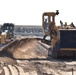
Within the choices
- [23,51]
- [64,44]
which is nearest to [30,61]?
[64,44]

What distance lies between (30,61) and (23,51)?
15.0ft

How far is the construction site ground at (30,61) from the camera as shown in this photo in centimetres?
1817

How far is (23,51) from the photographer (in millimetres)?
27828

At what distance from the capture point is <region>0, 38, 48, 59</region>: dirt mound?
2620cm

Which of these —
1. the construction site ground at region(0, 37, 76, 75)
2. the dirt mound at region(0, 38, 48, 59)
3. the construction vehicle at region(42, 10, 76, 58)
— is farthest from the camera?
the dirt mound at region(0, 38, 48, 59)

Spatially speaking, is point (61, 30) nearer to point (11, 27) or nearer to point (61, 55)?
point (61, 55)

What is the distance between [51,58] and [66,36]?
2.27 metres

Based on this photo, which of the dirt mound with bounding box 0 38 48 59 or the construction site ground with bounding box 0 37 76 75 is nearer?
the construction site ground with bounding box 0 37 76 75

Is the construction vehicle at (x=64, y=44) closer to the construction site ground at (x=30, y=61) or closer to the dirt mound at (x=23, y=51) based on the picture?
the construction site ground at (x=30, y=61)

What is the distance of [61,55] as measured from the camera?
24250 millimetres

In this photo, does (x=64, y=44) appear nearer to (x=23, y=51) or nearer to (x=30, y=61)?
(x=30, y=61)

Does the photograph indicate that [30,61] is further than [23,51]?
No

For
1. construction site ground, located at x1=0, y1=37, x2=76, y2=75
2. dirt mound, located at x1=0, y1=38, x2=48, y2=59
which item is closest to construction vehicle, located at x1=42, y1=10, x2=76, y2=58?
construction site ground, located at x1=0, y1=37, x2=76, y2=75

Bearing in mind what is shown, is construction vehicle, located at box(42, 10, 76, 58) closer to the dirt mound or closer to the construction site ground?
the construction site ground
